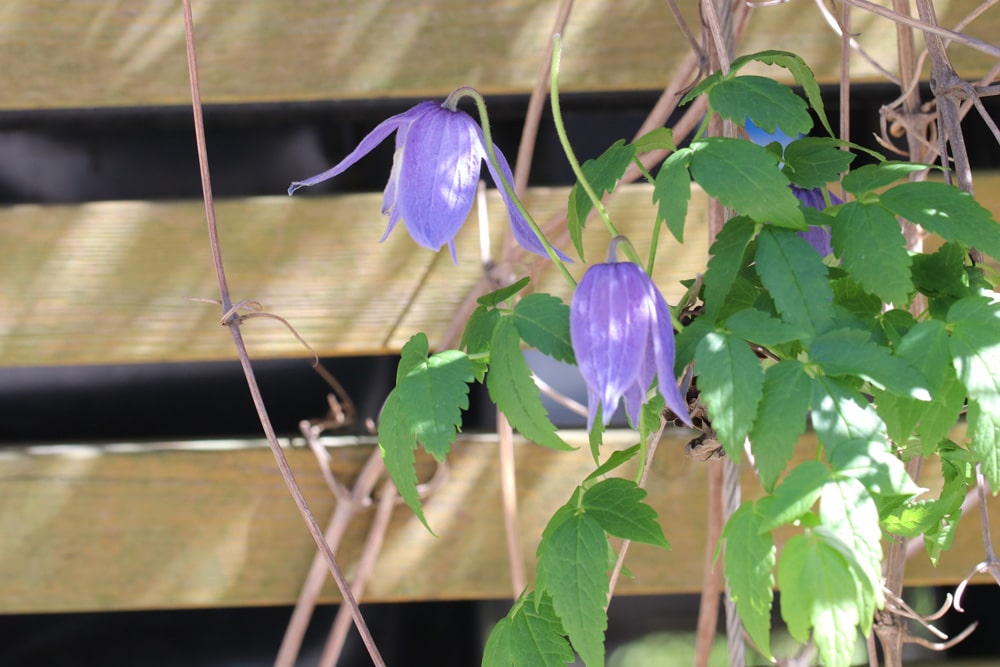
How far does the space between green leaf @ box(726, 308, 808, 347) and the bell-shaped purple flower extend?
0.10 feet

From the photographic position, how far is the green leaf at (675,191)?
417 millimetres

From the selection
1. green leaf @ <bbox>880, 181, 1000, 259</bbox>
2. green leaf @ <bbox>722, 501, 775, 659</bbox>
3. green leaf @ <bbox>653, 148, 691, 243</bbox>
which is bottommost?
green leaf @ <bbox>722, 501, 775, 659</bbox>

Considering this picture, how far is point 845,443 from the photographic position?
37 centimetres

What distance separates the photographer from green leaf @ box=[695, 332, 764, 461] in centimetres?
38

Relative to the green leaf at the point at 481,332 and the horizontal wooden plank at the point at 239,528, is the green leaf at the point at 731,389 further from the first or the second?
the horizontal wooden plank at the point at 239,528

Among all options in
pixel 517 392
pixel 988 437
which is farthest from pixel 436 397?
pixel 988 437

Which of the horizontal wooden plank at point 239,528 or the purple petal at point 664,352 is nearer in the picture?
the purple petal at point 664,352

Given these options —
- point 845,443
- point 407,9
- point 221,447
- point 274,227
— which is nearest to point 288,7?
point 407,9

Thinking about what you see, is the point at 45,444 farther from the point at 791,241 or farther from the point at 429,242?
the point at 791,241

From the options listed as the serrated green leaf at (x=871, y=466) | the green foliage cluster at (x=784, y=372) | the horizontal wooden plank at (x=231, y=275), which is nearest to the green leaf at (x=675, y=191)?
the green foliage cluster at (x=784, y=372)

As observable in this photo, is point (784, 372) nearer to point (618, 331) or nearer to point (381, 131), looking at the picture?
point (618, 331)

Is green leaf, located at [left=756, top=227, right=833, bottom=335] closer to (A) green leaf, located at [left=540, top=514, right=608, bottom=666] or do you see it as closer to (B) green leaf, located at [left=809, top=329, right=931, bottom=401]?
(B) green leaf, located at [left=809, top=329, right=931, bottom=401]

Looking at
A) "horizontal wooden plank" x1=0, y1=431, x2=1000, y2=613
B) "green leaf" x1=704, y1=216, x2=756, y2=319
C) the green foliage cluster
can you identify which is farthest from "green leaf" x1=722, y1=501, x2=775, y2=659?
"horizontal wooden plank" x1=0, y1=431, x2=1000, y2=613

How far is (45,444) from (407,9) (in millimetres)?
635
